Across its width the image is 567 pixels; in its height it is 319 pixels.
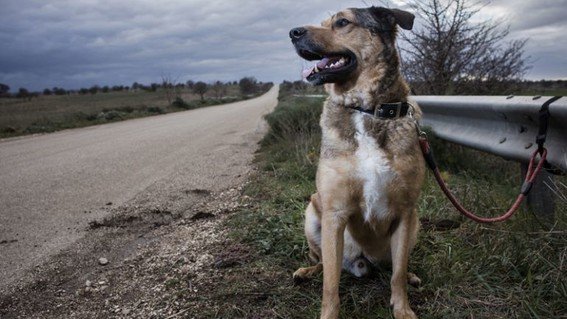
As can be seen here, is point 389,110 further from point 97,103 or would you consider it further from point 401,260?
point 97,103

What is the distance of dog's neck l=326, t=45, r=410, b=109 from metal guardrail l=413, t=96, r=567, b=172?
3.18ft

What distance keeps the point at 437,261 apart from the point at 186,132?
41.9ft

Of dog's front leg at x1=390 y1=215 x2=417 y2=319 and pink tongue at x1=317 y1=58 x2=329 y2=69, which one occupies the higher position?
pink tongue at x1=317 y1=58 x2=329 y2=69

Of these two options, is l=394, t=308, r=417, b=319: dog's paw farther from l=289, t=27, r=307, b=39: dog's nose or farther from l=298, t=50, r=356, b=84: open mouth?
l=289, t=27, r=307, b=39: dog's nose

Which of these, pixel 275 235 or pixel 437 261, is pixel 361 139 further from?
pixel 275 235

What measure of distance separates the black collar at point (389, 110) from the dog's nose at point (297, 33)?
78 cm

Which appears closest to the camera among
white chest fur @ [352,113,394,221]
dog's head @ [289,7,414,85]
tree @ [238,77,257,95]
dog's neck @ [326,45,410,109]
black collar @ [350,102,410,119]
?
white chest fur @ [352,113,394,221]

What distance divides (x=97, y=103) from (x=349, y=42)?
2096 inches

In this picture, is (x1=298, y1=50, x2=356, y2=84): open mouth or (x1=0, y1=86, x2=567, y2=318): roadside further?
(x1=298, y1=50, x2=356, y2=84): open mouth

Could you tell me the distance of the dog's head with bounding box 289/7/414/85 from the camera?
3418 millimetres

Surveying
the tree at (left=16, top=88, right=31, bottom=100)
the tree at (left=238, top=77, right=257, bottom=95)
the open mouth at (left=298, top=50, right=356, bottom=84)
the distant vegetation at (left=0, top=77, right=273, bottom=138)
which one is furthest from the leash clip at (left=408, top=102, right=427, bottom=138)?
the tree at (left=238, top=77, right=257, bottom=95)

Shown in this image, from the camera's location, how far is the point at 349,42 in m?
3.51

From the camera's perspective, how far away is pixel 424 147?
10.7 feet

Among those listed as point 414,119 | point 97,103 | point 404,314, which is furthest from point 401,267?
point 97,103
